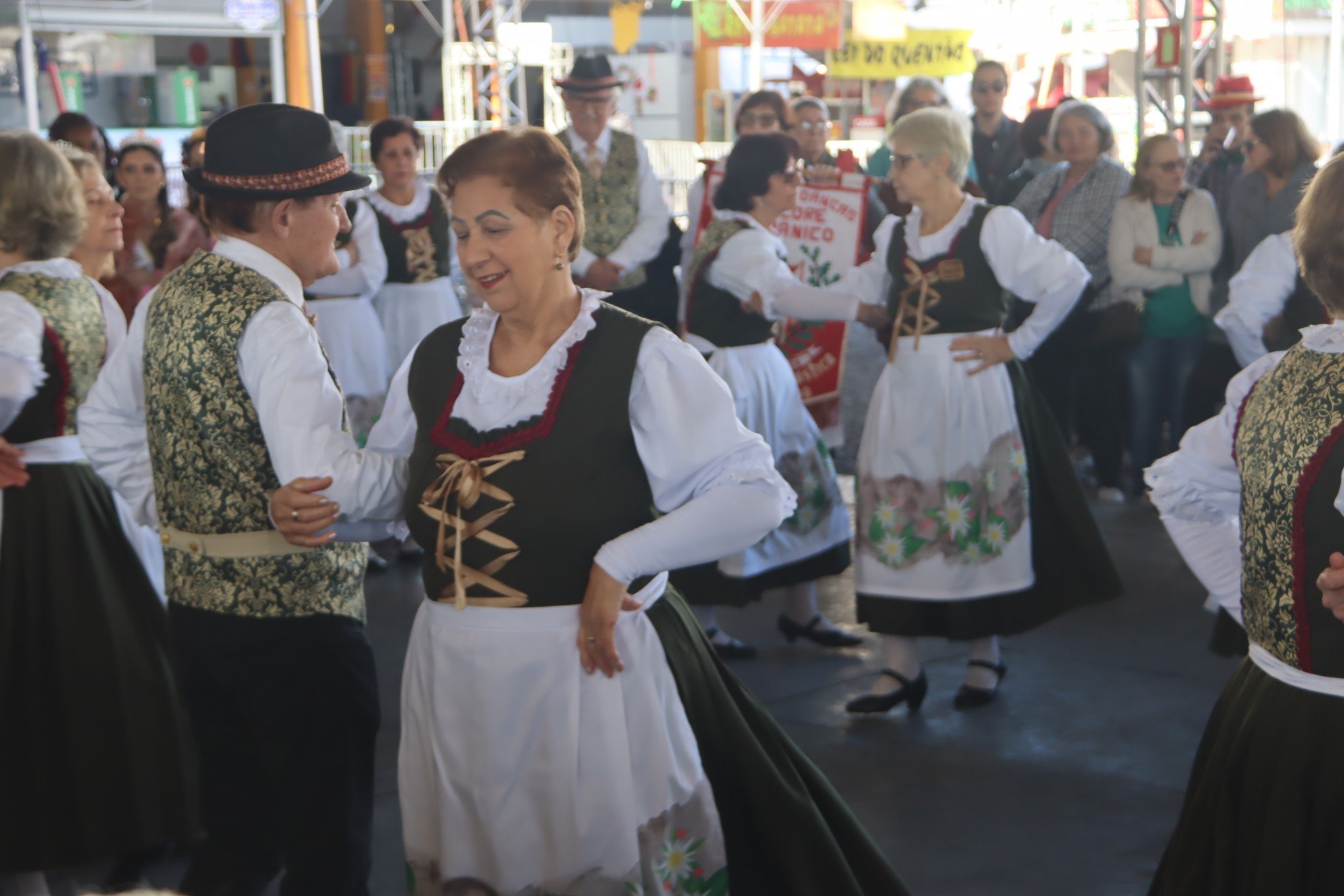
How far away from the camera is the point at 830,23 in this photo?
19.9 m

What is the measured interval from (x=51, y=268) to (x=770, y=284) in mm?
1955

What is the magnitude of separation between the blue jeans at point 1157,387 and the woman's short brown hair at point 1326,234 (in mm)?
4487

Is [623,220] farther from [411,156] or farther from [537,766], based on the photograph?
[537,766]

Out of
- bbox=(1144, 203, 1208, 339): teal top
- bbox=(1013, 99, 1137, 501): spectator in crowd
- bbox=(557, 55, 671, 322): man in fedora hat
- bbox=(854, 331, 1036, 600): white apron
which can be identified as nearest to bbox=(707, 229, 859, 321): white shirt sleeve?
bbox=(854, 331, 1036, 600): white apron

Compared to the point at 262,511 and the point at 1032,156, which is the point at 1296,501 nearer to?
the point at 262,511

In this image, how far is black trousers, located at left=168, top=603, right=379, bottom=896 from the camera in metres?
2.23

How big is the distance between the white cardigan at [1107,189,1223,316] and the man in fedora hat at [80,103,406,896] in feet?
14.6

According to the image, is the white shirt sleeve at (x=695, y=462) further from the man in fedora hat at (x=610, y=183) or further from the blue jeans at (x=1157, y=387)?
the blue jeans at (x=1157, y=387)

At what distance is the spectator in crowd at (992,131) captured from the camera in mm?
7281

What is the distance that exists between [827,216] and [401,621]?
2.11 m

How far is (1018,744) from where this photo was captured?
366cm

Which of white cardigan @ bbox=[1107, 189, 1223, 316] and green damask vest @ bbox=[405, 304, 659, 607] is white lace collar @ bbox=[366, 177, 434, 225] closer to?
white cardigan @ bbox=[1107, 189, 1223, 316]

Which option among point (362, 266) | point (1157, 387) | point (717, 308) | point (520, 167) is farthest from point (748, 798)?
point (1157, 387)

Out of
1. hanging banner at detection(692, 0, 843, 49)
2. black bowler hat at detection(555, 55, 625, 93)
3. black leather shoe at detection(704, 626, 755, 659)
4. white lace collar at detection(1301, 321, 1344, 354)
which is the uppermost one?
hanging banner at detection(692, 0, 843, 49)
